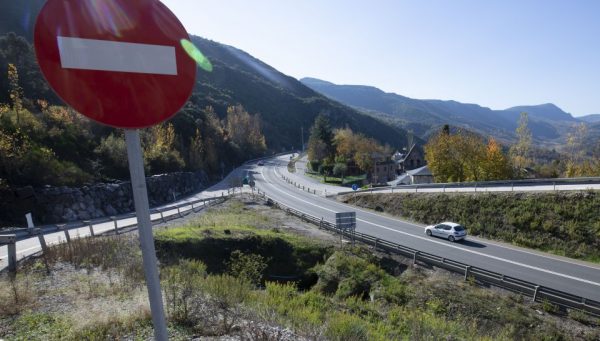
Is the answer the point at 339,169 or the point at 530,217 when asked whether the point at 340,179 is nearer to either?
the point at 339,169

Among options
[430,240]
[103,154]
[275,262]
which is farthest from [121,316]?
[103,154]

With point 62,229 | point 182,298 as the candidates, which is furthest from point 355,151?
point 182,298

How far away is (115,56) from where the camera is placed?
1718 millimetres

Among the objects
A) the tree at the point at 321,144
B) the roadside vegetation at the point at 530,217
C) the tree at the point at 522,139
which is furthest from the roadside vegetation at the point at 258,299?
the tree at the point at 522,139

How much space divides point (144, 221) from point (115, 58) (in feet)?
3.05

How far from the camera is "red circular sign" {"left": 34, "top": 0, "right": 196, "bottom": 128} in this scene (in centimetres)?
162

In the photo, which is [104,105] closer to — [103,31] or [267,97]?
[103,31]

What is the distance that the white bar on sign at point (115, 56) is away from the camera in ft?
5.32

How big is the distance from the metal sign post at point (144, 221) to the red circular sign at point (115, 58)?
13 cm

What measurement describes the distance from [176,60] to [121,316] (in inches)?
207

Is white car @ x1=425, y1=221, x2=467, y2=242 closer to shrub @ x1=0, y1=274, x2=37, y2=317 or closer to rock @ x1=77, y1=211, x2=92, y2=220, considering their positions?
shrub @ x1=0, y1=274, x2=37, y2=317

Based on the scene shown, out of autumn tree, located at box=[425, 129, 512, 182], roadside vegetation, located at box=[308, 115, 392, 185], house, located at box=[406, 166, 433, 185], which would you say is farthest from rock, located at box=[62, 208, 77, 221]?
house, located at box=[406, 166, 433, 185]

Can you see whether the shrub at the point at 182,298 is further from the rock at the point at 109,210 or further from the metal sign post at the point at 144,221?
the rock at the point at 109,210

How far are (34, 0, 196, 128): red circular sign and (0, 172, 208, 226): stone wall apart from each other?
27458mm
